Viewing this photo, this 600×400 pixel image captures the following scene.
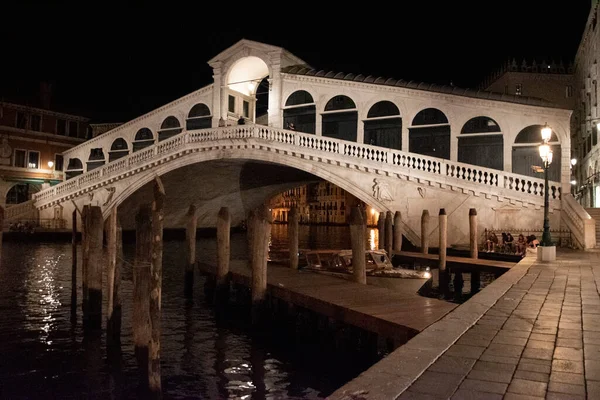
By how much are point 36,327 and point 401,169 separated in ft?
34.4

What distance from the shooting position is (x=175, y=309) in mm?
9547

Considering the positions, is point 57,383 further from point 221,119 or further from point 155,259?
→ point 221,119

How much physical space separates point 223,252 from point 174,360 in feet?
9.98

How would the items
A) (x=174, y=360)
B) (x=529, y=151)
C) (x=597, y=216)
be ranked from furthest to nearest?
1. (x=529, y=151)
2. (x=597, y=216)
3. (x=174, y=360)

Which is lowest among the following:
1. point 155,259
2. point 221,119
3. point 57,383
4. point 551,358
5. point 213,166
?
point 57,383

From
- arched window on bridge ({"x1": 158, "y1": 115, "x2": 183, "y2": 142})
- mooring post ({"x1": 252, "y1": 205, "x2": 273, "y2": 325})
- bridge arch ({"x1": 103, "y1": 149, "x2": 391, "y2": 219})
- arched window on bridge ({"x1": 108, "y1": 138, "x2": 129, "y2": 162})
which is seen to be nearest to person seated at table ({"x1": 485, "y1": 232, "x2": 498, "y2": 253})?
bridge arch ({"x1": 103, "y1": 149, "x2": 391, "y2": 219})

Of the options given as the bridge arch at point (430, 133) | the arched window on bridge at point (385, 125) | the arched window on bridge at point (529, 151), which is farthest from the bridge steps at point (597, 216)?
the arched window on bridge at point (385, 125)

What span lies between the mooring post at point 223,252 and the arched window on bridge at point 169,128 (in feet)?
46.2

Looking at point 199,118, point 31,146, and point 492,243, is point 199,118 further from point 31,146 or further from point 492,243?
point 492,243

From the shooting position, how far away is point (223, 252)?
9.34 meters

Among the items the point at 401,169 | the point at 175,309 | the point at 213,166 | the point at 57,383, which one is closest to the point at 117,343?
the point at 57,383

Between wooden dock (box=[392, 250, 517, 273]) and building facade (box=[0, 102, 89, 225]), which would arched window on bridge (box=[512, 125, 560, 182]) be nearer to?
wooden dock (box=[392, 250, 517, 273])

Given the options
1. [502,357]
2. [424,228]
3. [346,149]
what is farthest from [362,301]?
[346,149]

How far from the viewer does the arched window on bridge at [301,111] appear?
19.3 metres
